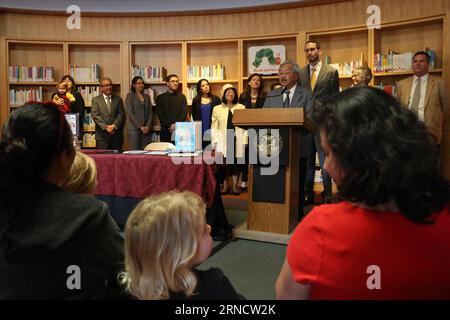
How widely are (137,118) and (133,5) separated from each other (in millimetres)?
1873

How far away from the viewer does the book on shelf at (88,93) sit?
668 cm

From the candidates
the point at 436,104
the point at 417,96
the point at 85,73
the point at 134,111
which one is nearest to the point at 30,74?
the point at 85,73

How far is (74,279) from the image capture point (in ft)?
3.46

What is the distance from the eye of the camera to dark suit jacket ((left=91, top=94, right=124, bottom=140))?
242 inches

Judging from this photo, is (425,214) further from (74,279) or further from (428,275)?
(74,279)

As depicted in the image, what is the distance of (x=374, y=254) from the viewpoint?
2.48 feet

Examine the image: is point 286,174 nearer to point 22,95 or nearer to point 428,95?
point 428,95

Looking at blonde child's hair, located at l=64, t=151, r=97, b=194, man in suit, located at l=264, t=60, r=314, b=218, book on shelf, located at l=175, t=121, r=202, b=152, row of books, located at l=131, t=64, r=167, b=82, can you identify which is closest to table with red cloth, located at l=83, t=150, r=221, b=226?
book on shelf, located at l=175, t=121, r=202, b=152

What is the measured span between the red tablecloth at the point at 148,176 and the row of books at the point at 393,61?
3.56 meters

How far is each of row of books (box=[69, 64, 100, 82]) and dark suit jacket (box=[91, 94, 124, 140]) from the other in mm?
644

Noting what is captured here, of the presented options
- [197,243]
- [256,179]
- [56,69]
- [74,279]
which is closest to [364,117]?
[197,243]

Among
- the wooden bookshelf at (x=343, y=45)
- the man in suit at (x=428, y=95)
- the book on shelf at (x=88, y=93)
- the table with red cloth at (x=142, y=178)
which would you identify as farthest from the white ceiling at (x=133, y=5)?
the table with red cloth at (x=142, y=178)

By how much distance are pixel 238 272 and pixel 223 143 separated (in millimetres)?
3268

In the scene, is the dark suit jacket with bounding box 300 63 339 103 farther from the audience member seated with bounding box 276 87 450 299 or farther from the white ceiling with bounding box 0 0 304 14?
the audience member seated with bounding box 276 87 450 299
